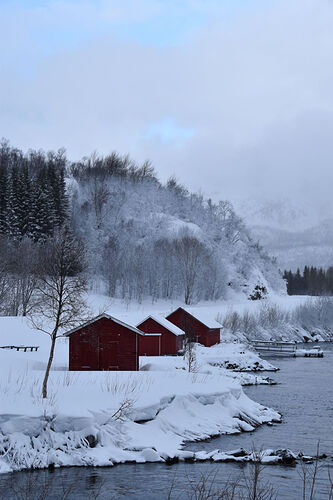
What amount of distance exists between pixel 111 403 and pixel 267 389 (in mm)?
18578

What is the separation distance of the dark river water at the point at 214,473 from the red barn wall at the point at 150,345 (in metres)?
18.9

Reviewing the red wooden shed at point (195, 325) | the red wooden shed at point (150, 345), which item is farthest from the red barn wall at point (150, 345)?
the red wooden shed at point (195, 325)

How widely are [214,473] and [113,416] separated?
15.9ft

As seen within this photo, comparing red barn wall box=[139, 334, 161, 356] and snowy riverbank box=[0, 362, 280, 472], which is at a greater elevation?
red barn wall box=[139, 334, 161, 356]

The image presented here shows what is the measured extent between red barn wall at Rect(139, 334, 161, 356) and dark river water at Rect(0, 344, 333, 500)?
1889 centimetres

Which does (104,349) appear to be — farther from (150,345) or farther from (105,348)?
(150,345)

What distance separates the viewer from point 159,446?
68.5 feet

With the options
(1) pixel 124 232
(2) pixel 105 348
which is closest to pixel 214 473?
(2) pixel 105 348

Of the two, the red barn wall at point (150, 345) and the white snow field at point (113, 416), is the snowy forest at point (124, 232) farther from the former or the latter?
the white snow field at point (113, 416)

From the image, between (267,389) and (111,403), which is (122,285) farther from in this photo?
(111,403)

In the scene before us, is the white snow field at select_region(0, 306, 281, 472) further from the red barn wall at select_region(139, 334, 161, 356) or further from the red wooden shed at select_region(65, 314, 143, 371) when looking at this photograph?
the red barn wall at select_region(139, 334, 161, 356)

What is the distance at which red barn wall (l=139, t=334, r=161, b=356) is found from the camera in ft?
175

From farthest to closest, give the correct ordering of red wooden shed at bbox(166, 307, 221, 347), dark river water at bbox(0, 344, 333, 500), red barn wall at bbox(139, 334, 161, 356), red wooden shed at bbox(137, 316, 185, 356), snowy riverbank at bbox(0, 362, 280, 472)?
red wooden shed at bbox(166, 307, 221, 347) < red wooden shed at bbox(137, 316, 185, 356) < red barn wall at bbox(139, 334, 161, 356) < snowy riverbank at bbox(0, 362, 280, 472) < dark river water at bbox(0, 344, 333, 500)

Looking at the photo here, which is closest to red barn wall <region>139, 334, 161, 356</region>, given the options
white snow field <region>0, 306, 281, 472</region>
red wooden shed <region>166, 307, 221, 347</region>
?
red wooden shed <region>166, 307, 221, 347</region>
